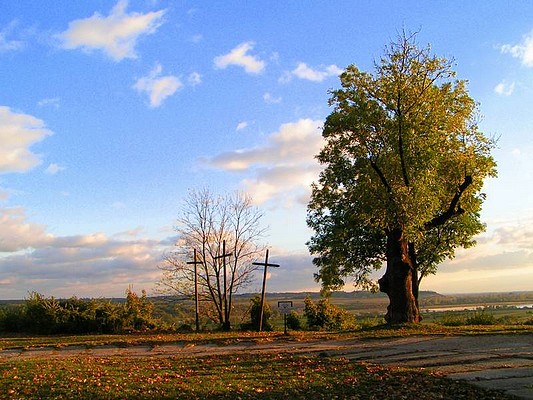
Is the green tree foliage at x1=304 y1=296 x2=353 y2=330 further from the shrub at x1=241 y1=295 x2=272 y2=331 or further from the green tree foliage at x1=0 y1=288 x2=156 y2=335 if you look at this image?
the green tree foliage at x1=0 y1=288 x2=156 y2=335

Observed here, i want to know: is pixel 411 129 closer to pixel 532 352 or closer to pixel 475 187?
pixel 475 187

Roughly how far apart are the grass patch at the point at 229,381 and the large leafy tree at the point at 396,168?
10.7 meters

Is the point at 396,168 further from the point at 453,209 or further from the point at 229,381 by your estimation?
the point at 229,381

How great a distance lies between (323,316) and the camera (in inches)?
1242

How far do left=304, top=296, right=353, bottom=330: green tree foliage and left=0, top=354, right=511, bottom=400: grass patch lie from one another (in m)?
16.8

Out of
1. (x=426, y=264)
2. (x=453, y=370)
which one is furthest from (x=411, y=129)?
(x=453, y=370)

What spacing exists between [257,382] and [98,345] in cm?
1202

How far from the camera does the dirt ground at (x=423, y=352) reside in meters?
11.1

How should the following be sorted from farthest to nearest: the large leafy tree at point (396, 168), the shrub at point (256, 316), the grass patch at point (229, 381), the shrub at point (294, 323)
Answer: the shrub at point (294, 323)
the shrub at point (256, 316)
the large leafy tree at point (396, 168)
the grass patch at point (229, 381)

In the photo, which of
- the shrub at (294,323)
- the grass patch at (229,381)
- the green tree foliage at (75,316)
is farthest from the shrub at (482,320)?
the green tree foliage at (75,316)

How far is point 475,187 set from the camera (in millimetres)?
25594

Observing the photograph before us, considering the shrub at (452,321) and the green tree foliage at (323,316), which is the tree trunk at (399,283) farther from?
the green tree foliage at (323,316)

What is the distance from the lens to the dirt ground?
36.3 ft

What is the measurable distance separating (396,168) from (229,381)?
15.6 m
